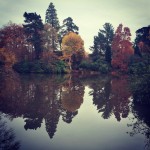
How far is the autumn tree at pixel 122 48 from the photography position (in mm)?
51094

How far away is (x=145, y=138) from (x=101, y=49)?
211ft

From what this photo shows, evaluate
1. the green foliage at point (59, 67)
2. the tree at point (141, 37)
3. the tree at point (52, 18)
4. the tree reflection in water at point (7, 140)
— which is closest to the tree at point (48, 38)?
the green foliage at point (59, 67)

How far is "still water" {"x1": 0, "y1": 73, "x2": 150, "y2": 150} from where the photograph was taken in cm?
953

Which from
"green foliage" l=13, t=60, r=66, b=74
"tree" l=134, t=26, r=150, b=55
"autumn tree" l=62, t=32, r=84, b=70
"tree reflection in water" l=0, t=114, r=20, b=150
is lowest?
"tree reflection in water" l=0, t=114, r=20, b=150

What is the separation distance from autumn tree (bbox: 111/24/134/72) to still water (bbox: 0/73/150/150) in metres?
32.9

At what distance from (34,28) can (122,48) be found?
21.4 m

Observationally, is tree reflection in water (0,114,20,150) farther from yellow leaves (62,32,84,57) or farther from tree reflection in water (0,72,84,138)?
yellow leaves (62,32,84,57)

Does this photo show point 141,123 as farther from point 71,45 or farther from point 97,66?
point 71,45

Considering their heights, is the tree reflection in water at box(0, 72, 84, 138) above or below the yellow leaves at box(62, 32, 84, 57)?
below

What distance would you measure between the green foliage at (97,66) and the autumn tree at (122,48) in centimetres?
232

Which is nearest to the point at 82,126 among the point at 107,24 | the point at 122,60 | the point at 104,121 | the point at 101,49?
the point at 104,121

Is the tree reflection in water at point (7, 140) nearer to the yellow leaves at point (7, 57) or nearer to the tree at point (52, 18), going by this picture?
the yellow leaves at point (7, 57)

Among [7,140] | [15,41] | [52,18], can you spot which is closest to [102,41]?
[52,18]

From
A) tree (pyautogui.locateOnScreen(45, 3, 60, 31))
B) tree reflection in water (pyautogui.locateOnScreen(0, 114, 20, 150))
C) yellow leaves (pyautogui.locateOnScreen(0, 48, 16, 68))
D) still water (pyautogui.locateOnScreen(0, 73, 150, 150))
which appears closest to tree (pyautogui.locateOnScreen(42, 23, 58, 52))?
yellow leaves (pyautogui.locateOnScreen(0, 48, 16, 68))
